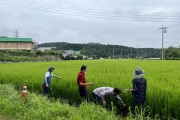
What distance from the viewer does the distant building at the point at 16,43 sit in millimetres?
79625

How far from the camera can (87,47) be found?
102250 mm

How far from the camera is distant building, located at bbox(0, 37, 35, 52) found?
79.6m

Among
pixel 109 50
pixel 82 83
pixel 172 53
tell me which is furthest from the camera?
pixel 109 50

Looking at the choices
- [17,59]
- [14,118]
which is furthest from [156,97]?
[17,59]

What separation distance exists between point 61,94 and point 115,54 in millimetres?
96134

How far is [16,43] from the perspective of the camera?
8106 cm

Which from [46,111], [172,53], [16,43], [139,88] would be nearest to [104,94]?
[139,88]

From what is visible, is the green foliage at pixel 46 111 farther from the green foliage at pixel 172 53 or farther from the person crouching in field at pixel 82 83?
the green foliage at pixel 172 53

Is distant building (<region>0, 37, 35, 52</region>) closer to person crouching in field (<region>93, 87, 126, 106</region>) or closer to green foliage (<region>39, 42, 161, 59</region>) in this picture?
green foliage (<region>39, 42, 161, 59</region>)

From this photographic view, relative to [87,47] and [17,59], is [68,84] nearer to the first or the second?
[17,59]

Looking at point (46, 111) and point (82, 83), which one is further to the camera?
point (82, 83)

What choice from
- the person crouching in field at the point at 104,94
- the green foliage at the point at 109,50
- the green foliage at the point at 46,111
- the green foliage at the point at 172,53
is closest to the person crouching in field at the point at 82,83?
the person crouching in field at the point at 104,94

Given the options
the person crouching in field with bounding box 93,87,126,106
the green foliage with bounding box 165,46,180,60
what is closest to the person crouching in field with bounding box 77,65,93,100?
the person crouching in field with bounding box 93,87,126,106

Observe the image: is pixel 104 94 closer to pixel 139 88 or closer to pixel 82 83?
pixel 82 83
